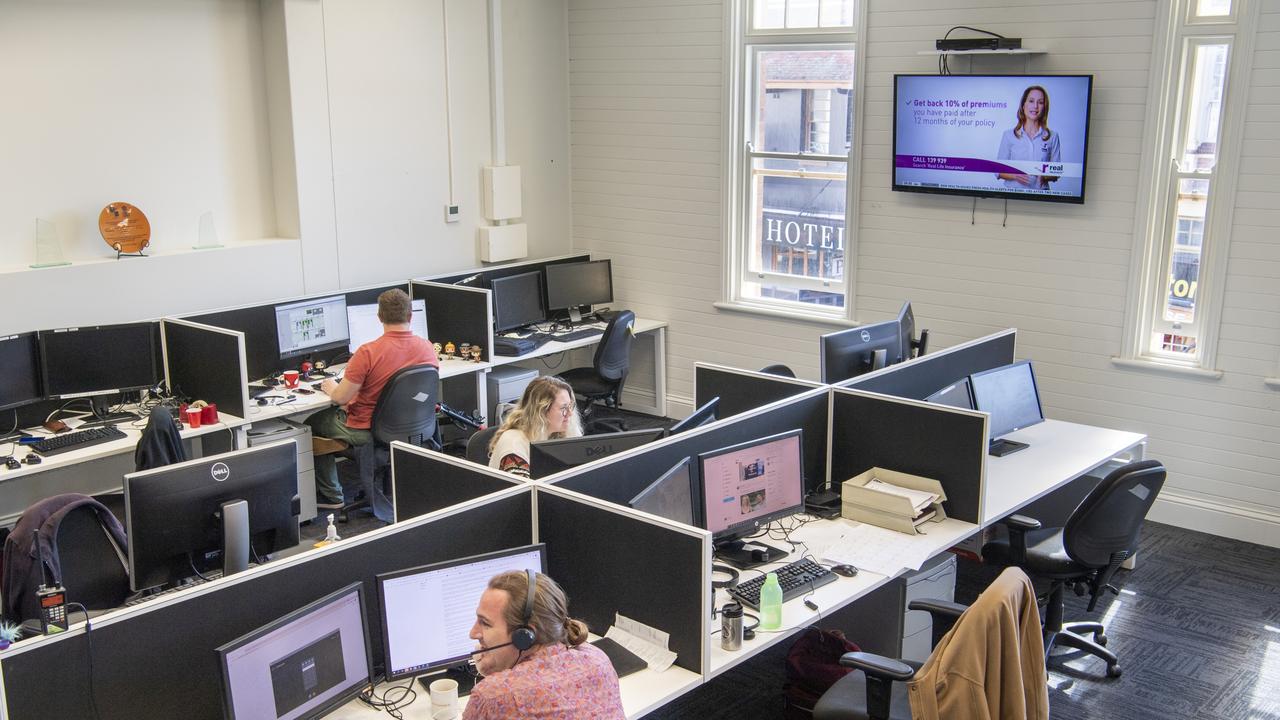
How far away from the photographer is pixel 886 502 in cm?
405

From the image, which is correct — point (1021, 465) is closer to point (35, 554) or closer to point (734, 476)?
point (734, 476)

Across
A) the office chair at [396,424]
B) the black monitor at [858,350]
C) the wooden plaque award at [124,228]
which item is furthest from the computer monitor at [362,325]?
the black monitor at [858,350]

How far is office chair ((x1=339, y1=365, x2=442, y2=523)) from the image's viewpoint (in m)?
5.34

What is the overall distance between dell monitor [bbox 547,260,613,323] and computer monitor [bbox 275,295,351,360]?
1533mm

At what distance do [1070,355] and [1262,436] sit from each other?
0.98m

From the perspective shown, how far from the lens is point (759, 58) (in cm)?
691

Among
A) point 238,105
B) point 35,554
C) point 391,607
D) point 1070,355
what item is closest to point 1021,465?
point 1070,355

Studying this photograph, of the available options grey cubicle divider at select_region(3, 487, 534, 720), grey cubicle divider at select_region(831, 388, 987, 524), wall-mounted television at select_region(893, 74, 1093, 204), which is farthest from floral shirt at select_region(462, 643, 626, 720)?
wall-mounted television at select_region(893, 74, 1093, 204)

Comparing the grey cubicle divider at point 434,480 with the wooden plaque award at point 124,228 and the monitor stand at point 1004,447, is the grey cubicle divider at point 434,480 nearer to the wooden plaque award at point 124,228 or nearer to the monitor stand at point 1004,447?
the monitor stand at point 1004,447

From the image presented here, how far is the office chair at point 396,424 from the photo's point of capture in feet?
17.5

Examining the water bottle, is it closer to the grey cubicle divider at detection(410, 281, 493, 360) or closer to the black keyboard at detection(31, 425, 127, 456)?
the black keyboard at detection(31, 425, 127, 456)

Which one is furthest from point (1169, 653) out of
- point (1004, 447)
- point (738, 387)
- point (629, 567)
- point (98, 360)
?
point (98, 360)

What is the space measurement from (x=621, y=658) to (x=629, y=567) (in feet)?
0.81

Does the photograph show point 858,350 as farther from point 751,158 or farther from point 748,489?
point 751,158
